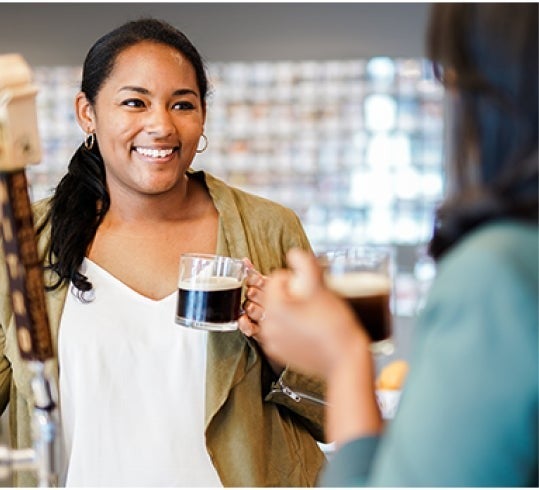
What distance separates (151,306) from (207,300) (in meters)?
0.20

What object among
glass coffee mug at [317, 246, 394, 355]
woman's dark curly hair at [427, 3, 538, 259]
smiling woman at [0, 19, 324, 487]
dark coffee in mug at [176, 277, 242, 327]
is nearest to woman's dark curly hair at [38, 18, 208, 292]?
smiling woman at [0, 19, 324, 487]

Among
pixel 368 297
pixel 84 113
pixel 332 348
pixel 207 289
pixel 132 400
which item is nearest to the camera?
pixel 332 348

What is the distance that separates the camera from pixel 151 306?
1.99m

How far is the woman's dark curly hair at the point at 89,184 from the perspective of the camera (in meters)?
2.04

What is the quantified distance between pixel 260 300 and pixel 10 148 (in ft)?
3.09

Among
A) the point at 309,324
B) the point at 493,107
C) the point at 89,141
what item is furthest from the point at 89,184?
the point at 493,107

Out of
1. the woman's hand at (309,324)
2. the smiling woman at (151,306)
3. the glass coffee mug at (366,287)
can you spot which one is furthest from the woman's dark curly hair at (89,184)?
the woman's hand at (309,324)

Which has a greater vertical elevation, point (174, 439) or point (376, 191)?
point (376, 191)

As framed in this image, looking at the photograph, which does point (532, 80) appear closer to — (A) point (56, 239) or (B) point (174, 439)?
(B) point (174, 439)

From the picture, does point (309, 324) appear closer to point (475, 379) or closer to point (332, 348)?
point (332, 348)

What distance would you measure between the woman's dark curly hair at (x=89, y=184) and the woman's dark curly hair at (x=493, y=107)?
3.96 feet

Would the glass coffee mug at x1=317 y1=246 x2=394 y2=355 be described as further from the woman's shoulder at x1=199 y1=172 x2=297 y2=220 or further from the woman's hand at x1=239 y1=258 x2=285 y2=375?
the woman's shoulder at x1=199 y1=172 x2=297 y2=220

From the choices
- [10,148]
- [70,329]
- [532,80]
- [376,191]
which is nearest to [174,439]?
[70,329]

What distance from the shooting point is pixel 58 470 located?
111 centimetres
